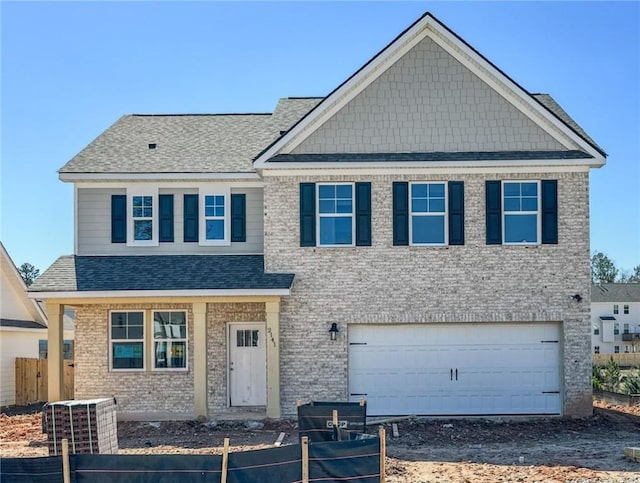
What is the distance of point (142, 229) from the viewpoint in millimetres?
21766

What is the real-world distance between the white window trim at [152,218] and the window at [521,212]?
28.4 ft

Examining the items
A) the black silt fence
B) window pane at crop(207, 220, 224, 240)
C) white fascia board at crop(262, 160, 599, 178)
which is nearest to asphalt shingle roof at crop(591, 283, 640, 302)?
white fascia board at crop(262, 160, 599, 178)

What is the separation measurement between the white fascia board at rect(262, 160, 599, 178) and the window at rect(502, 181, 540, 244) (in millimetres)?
410

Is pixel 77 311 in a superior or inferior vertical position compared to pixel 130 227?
inferior

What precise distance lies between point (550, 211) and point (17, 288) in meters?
18.1

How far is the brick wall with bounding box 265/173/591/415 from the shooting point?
66.2 ft

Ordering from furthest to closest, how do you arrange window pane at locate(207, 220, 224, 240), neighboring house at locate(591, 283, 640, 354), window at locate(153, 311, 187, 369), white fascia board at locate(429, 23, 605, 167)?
neighboring house at locate(591, 283, 640, 354) → window pane at locate(207, 220, 224, 240) → window at locate(153, 311, 187, 369) → white fascia board at locate(429, 23, 605, 167)

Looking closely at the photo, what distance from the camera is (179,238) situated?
21641 millimetres

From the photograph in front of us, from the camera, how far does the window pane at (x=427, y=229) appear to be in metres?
20.3

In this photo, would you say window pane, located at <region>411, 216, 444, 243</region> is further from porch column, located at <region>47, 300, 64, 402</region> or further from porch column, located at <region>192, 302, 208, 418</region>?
porch column, located at <region>47, 300, 64, 402</region>

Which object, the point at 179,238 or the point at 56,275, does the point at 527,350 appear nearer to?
the point at 179,238

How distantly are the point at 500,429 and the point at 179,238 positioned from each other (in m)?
9.09

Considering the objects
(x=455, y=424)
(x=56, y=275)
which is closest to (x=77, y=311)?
(x=56, y=275)

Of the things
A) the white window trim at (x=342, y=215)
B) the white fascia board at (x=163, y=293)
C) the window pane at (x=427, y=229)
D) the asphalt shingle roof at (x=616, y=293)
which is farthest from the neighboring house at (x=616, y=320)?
the white fascia board at (x=163, y=293)
